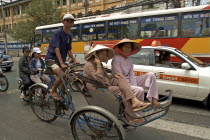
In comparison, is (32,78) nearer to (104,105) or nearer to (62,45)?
(62,45)

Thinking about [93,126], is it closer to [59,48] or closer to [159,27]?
[59,48]

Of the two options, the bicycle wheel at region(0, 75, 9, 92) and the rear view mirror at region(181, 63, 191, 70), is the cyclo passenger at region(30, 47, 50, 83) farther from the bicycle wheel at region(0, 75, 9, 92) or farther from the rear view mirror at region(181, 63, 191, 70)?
the rear view mirror at region(181, 63, 191, 70)

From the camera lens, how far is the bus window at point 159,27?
7.24 m

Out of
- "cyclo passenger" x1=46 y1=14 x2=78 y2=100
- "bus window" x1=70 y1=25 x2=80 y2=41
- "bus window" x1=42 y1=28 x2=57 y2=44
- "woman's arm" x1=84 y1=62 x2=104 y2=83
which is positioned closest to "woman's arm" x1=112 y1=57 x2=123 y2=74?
"woman's arm" x1=84 y1=62 x2=104 y2=83

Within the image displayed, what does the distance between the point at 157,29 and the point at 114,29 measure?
217cm

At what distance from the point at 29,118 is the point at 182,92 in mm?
3605

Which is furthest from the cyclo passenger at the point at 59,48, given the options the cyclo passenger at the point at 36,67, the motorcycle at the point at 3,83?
the motorcycle at the point at 3,83

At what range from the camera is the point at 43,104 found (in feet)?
11.1

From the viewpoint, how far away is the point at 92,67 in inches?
95.9

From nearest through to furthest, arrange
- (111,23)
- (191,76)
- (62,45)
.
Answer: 1. (62,45)
2. (191,76)
3. (111,23)

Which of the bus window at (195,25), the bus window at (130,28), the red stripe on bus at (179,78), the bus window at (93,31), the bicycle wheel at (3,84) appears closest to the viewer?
the red stripe on bus at (179,78)

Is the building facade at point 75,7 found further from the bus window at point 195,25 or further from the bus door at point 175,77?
the bus door at point 175,77

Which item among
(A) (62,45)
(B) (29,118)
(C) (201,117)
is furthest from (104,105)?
(C) (201,117)

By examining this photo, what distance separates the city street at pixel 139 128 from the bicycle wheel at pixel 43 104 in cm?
14
